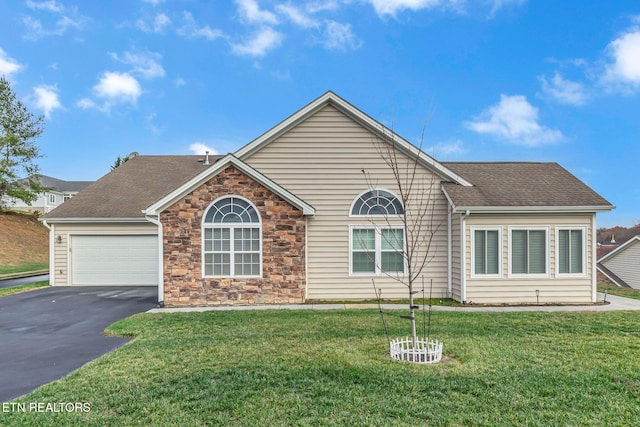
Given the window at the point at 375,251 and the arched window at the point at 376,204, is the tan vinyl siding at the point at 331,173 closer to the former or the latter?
the arched window at the point at 376,204

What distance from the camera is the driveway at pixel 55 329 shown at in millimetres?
5934

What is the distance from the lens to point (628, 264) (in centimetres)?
2131

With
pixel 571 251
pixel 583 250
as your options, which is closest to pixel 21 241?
pixel 571 251

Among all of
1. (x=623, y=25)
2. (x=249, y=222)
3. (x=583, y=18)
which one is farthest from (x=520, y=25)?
(x=249, y=222)

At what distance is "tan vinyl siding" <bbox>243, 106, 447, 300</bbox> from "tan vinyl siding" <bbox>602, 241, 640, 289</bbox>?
1597cm

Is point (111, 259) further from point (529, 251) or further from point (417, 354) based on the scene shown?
point (529, 251)

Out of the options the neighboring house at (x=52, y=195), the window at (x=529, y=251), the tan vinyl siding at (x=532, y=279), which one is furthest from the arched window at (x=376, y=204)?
the neighboring house at (x=52, y=195)

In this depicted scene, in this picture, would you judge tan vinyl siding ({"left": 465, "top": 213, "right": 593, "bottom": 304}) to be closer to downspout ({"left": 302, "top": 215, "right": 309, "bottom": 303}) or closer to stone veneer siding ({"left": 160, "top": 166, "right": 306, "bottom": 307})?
downspout ({"left": 302, "top": 215, "right": 309, "bottom": 303})

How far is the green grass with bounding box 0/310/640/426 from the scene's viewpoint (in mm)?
4156

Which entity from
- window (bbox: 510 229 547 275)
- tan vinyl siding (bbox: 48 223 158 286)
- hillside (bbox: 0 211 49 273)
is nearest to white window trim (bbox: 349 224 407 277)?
window (bbox: 510 229 547 275)

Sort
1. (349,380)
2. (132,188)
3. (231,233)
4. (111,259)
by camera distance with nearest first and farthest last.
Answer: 1. (349,380)
2. (231,233)
3. (111,259)
4. (132,188)

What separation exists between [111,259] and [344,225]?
34.0 ft

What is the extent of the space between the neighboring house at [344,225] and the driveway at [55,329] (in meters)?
2.13

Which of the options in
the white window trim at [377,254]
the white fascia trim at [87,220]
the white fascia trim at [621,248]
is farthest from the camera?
the white fascia trim at [621,248]
